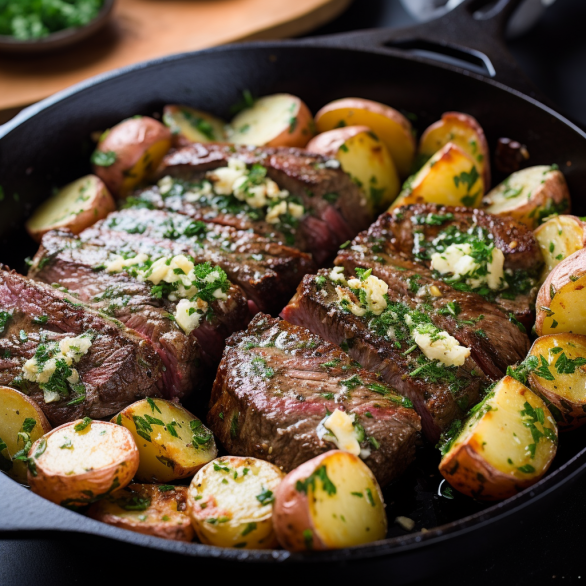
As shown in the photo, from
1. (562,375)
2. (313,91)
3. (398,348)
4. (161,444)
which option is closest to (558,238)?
(562,375)

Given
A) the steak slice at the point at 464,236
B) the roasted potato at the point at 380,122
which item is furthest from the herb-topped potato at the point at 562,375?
the roasted potato at the point at 380,122

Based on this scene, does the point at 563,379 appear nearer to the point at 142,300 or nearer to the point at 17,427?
the point at 142,300

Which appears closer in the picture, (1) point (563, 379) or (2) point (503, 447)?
(2) point (503, 447)

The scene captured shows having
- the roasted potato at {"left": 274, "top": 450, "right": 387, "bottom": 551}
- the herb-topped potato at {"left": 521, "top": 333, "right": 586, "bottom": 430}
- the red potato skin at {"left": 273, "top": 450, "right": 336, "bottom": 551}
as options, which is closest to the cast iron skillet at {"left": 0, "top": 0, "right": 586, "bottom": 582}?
the herb-topped potato at {"left": 521, "top": 333, "right": 586, "bottom": 430}

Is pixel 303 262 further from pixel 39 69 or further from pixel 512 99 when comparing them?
pixel 39 69

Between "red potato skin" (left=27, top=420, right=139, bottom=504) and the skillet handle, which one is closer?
"red potato skin" (left=27, top=420, right=139, bottom=504)

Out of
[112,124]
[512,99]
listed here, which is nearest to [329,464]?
[512,99]

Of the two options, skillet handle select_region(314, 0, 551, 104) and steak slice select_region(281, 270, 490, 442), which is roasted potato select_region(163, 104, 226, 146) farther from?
steak slice select_region(281, 270, 490, 442)
